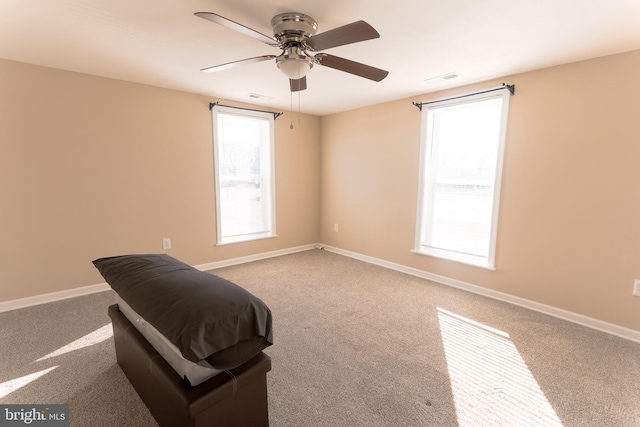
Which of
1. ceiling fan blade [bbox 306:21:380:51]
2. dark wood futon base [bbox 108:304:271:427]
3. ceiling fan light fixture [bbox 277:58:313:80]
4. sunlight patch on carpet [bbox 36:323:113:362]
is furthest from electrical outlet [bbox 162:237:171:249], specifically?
ceiling fan blade [bbox 306:21:380:51]

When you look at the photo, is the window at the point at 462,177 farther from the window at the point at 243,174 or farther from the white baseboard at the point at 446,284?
the window at the point at 243,174

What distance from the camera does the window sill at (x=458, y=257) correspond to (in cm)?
326

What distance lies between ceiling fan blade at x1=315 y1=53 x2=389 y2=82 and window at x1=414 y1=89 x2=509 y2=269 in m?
1.67

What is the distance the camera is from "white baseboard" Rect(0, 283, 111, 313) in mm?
2779

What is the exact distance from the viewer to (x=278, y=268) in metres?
4.10

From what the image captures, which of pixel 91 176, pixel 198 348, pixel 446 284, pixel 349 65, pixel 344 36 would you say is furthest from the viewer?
pixel 446 284

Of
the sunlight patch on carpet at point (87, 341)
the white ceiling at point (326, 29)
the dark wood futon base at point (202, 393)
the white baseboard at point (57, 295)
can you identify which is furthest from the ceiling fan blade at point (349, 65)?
the white baseboard at point (57, 295)

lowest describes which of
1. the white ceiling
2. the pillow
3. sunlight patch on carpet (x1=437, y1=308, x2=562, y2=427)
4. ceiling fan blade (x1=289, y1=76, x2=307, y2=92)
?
sunlight patch on carpet (x1=437, y1=308, x2=562, y2=427)

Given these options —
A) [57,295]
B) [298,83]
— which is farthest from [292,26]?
[57,295]

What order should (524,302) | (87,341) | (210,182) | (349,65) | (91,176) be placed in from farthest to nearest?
(210,182), (91,176), (524,302), (87,341), (349,65)

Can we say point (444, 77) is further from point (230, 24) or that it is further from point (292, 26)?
point (230, 24)

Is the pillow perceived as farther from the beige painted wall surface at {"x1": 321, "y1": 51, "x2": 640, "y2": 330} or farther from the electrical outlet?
the beige painted wall surface at {"x1": 321, "y1": 51, "x2": 640, "y2": 330}

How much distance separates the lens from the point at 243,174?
4.28 meters

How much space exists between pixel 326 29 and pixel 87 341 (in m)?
2.96
